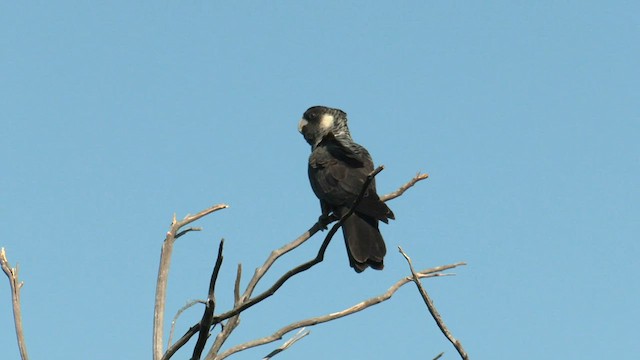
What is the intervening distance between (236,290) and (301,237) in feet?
4.55

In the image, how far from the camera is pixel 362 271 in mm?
6637

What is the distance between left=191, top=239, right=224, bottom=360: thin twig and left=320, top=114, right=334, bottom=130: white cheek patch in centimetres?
613

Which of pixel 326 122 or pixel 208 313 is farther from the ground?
pixel 326 122

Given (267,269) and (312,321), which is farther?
(267,269)

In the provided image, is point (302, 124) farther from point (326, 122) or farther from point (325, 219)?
point (325, 219)

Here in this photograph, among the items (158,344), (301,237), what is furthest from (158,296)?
(301,237)

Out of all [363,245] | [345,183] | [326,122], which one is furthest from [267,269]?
[326,122]

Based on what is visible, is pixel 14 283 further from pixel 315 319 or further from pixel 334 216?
pixel 334 216

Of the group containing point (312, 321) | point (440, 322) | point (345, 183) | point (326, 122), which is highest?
point (326, 122)

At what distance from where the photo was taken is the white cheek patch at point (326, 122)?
986 cm

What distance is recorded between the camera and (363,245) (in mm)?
6719

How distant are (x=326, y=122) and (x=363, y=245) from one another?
11.0 ft

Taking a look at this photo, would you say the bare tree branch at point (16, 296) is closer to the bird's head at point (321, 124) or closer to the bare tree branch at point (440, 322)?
the bare tree branch at point (440, 322)

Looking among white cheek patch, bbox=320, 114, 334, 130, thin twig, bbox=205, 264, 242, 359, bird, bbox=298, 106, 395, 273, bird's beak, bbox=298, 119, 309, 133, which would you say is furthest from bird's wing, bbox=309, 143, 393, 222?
thin twig, bbox=205, 264, 242, 359
